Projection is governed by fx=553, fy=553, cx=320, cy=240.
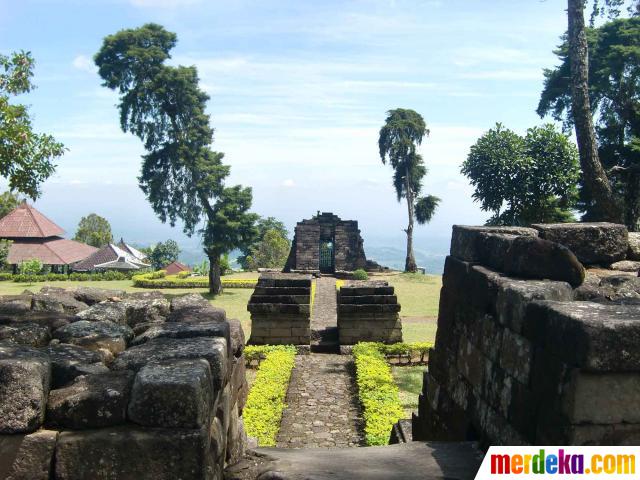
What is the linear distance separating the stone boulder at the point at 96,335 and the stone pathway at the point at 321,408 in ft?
16.3

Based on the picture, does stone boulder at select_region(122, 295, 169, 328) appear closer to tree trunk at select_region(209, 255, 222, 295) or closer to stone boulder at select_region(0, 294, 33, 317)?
stone boulder at select_region(0, 294, 33, 317)

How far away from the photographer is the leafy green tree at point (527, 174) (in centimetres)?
1853

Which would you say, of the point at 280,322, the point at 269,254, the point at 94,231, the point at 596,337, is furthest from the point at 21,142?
the point at 94,231

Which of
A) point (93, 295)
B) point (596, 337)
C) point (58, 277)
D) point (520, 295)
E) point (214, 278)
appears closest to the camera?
point (596, 337)

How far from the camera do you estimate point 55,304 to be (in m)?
5.15

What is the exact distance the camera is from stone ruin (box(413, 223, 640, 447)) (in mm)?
2689

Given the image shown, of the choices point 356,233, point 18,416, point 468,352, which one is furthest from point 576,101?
point 356,233

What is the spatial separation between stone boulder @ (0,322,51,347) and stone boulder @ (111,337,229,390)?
683 millimetres

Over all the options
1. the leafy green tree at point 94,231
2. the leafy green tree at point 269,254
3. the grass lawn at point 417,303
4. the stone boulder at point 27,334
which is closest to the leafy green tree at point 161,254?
the leafy green tree at point 94,231

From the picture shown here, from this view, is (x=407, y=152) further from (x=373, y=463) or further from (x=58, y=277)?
(x=373, y=463)

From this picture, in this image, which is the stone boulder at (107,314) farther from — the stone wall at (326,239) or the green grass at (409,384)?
the stone wall at (326,239)

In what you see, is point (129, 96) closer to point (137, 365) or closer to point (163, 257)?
→ point (137, 365)

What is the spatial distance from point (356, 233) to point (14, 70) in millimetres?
24519

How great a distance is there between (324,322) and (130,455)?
1572 centimetres
